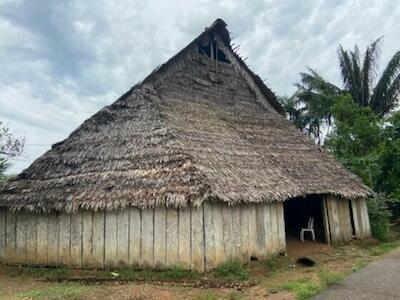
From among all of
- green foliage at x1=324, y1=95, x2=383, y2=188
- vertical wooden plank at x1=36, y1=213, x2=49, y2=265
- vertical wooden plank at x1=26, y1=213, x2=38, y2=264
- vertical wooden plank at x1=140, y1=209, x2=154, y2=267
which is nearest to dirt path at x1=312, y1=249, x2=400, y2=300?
vertical wooden plank at x1=140, y1=209, x2=154, y2=267

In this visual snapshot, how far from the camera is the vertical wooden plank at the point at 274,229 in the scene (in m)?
9.75

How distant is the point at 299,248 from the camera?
1187 cm

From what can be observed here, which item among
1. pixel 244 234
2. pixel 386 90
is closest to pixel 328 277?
pixel 244 234

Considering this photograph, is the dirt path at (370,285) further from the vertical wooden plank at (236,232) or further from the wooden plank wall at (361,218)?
the wooden plank wall at (361,218)

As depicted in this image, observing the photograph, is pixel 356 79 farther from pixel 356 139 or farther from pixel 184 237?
pixel 184 237

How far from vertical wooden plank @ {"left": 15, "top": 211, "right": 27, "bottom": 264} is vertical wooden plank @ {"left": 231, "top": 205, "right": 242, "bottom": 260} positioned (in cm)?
559

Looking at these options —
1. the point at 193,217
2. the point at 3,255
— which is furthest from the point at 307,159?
the point at 3,255

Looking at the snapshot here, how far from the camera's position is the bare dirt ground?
7020 millimetres

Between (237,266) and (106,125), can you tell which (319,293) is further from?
(106,125)

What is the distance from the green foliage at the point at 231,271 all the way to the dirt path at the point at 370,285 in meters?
1.82

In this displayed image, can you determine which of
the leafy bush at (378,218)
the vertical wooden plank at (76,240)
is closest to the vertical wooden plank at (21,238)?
the vertical wooden plank at (76,240)

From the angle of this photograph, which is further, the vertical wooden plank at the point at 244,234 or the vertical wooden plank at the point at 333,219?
the vertical wooden plank at the point at 333,219

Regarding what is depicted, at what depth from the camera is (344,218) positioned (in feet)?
42.3

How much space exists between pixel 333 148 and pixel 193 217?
12734mm
